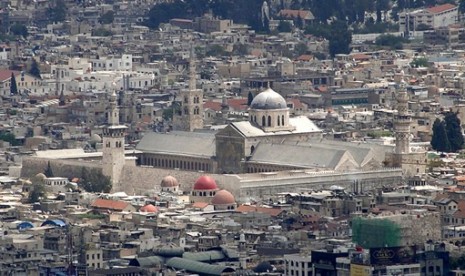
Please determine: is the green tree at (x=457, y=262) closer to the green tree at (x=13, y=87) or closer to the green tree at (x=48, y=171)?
the green tree at (x=48, y=171)

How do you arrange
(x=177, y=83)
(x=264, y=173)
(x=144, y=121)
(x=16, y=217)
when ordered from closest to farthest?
(x=16, y=217) < (x=264, y=173) < (x=144, y=121) < (x=177, y=83)

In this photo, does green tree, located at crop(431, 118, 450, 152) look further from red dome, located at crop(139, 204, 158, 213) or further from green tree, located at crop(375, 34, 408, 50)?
green tree, located at crop(375, 34, 408, 50)

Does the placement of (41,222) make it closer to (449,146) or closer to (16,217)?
(16,217)

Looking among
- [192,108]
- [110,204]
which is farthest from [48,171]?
[110,204]

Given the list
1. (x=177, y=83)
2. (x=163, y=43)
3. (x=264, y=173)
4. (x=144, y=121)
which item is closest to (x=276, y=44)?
(x=163, y=43)

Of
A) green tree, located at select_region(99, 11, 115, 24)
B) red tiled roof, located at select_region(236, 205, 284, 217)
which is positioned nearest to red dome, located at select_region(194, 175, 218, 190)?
red tiled roof, located at select_region(236, 205, 284, 217)

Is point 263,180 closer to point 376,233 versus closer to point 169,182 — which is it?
point 169,182
